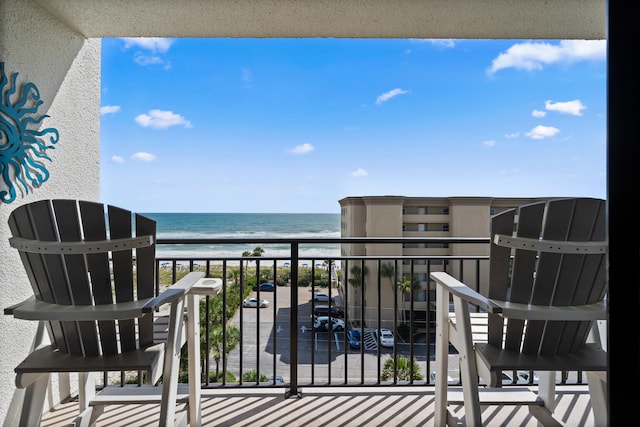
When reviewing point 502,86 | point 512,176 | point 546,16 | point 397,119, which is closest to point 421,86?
point 397,119

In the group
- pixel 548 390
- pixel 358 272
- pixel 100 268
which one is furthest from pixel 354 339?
pixel 100 268

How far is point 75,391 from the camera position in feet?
7.25

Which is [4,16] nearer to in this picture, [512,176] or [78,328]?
[78,328]

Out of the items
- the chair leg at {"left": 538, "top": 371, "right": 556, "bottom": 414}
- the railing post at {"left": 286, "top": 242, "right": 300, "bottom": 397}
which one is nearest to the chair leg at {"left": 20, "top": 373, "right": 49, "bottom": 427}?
the railing post at {"left": 286, "top": 242, "right": 300, "bottom": 397}

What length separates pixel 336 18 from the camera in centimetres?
218

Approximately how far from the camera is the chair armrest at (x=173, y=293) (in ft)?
4.38

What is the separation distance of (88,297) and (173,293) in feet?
1.07

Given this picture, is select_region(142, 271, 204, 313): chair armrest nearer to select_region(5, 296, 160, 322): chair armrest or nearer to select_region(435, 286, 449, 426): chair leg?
select_region(5, 296, 160, 322): chair armrest

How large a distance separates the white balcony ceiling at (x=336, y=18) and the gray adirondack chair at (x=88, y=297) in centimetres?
136

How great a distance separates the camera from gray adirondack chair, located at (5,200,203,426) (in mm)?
1354

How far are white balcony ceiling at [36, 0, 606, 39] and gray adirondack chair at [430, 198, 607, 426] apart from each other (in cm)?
135

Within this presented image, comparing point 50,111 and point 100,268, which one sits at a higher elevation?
point 50,111

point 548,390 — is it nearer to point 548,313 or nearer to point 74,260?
point 548,313

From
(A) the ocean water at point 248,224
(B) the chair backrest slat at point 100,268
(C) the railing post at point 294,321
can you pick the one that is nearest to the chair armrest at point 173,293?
(B) the chair backrest slat at point 100,268
